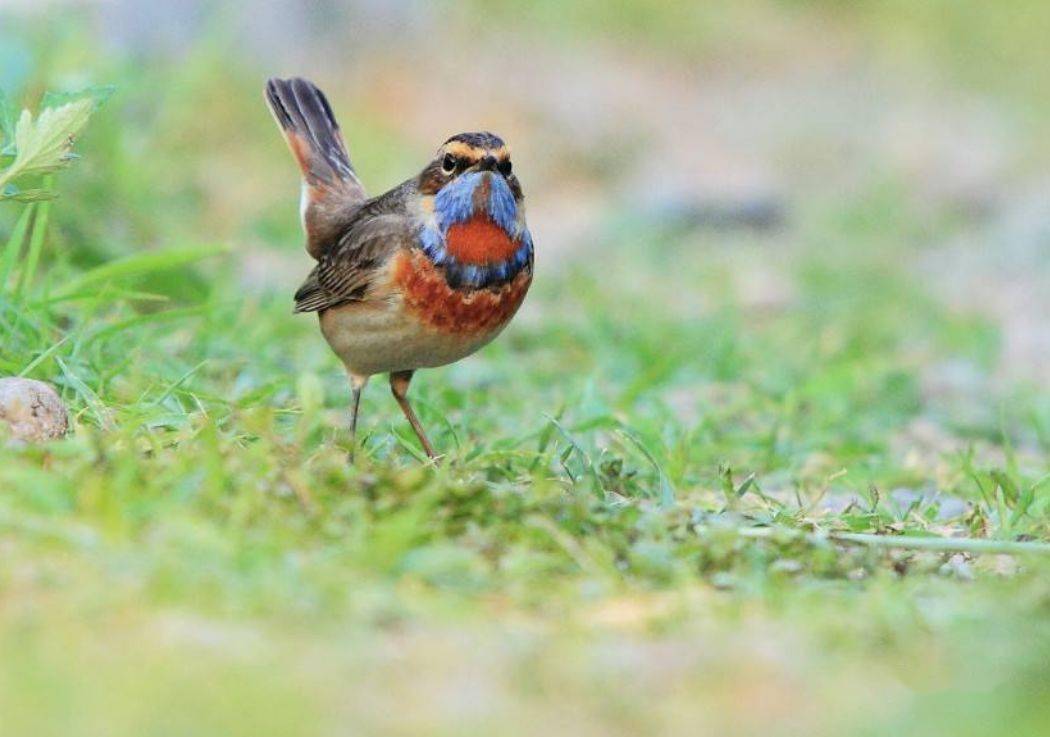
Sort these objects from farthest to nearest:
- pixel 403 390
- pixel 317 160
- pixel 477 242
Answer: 1. pixel 317 160
2. pixel 403 390
3. pixel 477 242

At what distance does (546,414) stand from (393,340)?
17.8 inches

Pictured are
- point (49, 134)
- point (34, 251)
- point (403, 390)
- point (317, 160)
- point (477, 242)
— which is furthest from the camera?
point (317, 160)

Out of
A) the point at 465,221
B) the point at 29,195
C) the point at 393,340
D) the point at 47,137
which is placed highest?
the point at 47,137

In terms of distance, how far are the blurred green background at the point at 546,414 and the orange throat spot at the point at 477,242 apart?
46 cm

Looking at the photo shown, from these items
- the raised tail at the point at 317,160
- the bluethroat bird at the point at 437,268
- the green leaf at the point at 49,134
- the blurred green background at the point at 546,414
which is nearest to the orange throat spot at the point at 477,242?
the bluethroat bird at the point at 437,268

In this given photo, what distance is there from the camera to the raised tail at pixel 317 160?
5312 millimetres

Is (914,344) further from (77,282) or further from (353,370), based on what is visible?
(77,282)

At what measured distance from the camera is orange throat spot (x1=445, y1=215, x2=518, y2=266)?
445 centimetres

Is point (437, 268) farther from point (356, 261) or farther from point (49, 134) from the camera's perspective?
point (49, 134)

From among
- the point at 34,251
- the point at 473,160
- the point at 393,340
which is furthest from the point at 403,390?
the point at 34,251

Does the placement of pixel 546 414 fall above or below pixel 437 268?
below

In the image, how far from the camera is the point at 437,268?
14.6 feet

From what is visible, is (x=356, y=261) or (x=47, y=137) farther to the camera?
(x=356, y=261)

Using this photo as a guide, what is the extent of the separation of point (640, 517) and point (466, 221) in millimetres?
1183
